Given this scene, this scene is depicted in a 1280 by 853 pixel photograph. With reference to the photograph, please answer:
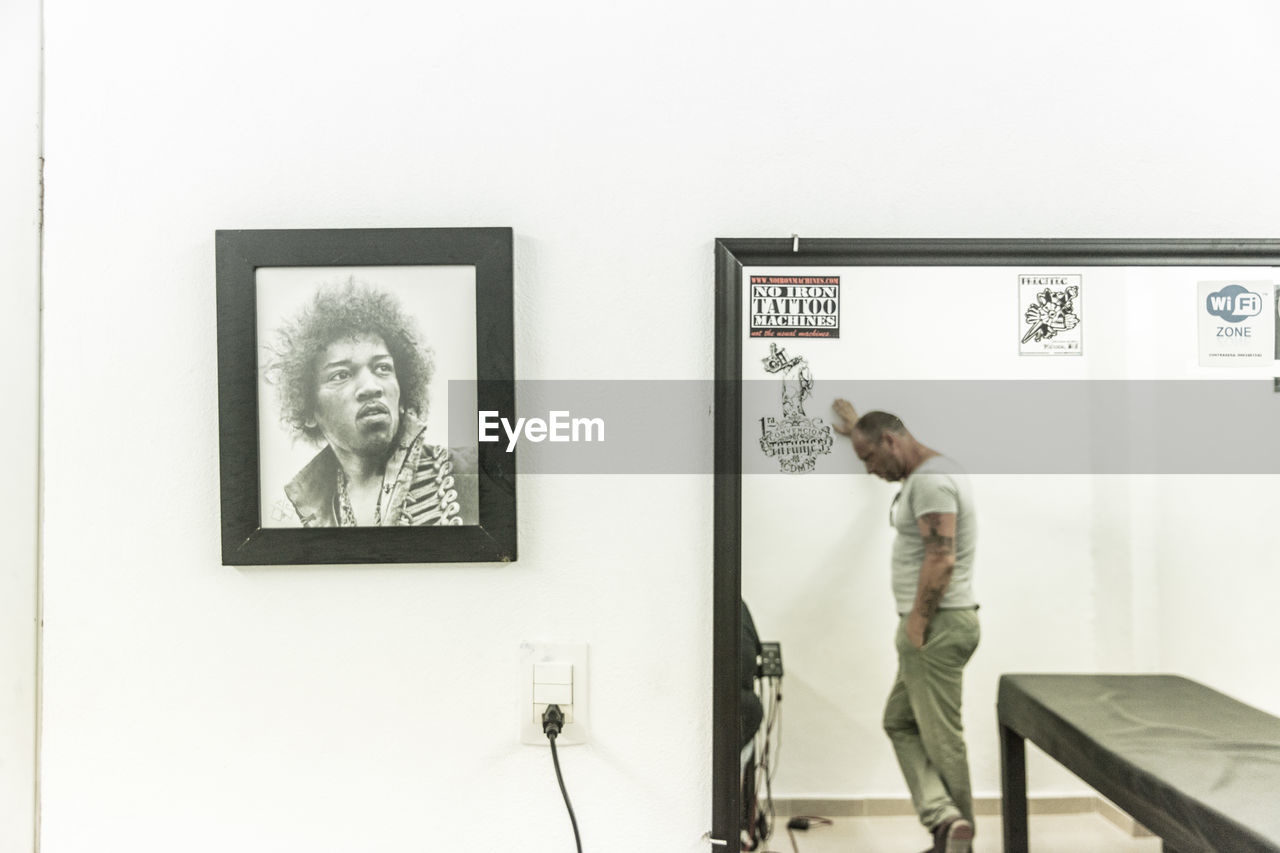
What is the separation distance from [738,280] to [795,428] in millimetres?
188

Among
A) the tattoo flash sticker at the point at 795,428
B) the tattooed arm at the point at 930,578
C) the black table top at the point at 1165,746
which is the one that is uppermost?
the tattoo flash sticker at the point at 795,428

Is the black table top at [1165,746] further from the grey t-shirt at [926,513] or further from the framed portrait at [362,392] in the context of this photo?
the framed portrait at [362,392]

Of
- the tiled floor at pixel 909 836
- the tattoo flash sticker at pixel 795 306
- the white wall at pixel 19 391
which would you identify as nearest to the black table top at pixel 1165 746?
the tiled floor at pixel 909 836

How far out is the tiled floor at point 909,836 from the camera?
83 cm

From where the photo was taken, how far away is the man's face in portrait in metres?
0.86

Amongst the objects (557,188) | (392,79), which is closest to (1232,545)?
(557,188)

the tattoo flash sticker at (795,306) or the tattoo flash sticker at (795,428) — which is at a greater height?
the tattoo flash sticker at (795,306)

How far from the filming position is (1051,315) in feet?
2.78

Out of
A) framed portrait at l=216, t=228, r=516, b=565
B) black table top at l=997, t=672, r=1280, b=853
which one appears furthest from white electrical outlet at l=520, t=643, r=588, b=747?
black table top at l=997, t=672, r=1280, b=853

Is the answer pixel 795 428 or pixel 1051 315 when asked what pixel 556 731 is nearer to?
pixel 795 428

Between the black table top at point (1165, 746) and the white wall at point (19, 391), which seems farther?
the white wall at point (19, 391)

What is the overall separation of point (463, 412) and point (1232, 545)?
93 centimetres

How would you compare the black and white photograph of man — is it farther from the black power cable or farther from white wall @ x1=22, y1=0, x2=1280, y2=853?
the black power cable

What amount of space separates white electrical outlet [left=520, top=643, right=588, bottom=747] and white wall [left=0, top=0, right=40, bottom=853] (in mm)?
604
